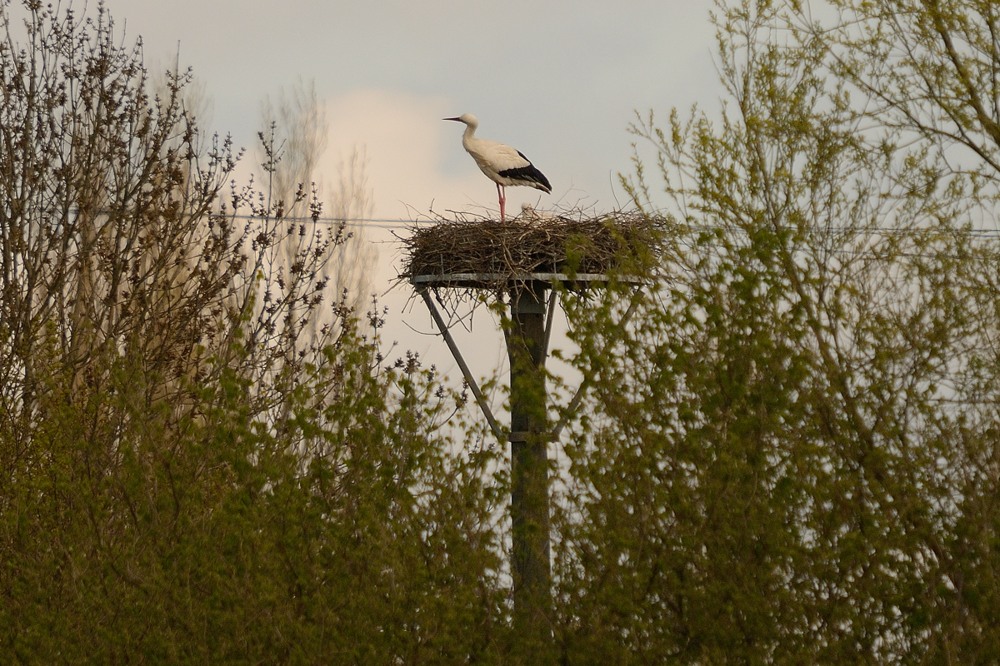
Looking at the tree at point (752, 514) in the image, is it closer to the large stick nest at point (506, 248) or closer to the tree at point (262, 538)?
the tree at point (262, 538)

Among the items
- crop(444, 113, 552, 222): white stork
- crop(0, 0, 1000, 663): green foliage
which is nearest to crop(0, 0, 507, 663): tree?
crop(0, 0, 1000, 663): green foliage

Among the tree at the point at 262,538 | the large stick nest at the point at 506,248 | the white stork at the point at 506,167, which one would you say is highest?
the white stork at the point at 506,167

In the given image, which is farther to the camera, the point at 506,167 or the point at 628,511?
the point at 506,167

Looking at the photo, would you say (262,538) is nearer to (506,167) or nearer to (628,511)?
(628,511)

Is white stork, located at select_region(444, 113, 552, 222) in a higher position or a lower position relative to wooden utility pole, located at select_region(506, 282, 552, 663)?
higher

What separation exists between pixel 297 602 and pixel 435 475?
2.31ft

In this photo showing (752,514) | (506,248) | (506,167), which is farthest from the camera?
(506,167)

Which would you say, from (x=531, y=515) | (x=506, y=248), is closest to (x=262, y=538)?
(x=531, y=515)

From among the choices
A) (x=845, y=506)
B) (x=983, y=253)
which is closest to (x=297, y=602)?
(x=845, y=506)

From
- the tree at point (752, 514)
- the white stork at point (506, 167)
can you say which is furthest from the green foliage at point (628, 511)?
the white stork at point (506, 167)

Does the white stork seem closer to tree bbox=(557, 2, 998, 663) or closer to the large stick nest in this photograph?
the large stick nest

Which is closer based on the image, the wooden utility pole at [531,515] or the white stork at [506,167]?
the wooden utility pole at [531,515]

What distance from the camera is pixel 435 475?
5.05m

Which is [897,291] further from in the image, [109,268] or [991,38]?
[109,268]
